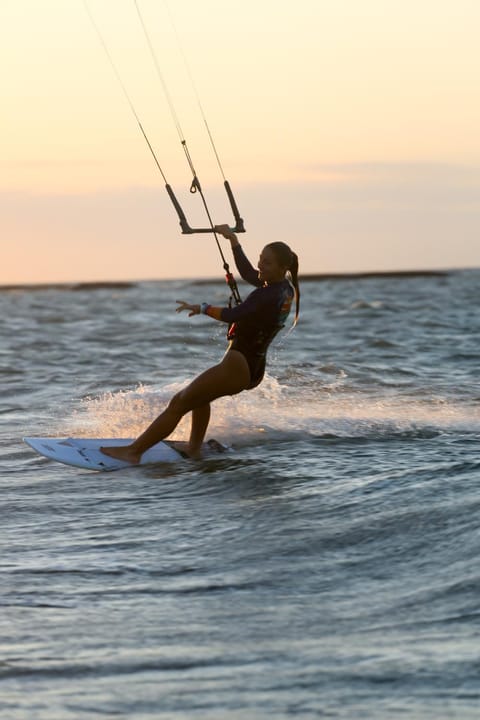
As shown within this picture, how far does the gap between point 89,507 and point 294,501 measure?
1.39 metres

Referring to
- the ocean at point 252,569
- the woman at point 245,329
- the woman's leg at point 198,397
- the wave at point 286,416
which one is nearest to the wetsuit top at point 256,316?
the woman at point 245,329

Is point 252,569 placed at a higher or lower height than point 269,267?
lower

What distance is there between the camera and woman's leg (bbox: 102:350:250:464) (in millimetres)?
9633

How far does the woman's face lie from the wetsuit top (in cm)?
7

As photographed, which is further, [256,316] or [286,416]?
[286,416]

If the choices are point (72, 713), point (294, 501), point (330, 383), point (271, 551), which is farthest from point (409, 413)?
point (72, 713)

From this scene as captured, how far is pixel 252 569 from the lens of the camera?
Result: 6465mm

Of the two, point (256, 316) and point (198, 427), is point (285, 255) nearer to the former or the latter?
point (256, 316)

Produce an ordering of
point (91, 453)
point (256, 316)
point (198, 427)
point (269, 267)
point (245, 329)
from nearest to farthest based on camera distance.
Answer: point (269, 267)
point (256, 316)
point (245, 329)
point (91, 453)
point (198, 427)

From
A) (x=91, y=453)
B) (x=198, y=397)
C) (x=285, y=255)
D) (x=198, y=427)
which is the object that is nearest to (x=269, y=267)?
(x=285, y=255)

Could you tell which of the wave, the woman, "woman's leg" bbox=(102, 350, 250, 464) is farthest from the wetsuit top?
the wave

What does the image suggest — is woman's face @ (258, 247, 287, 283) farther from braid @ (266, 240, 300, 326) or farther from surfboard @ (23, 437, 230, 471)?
surfboard @ (23, 437, 230, 471)

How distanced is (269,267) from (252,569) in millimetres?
3387

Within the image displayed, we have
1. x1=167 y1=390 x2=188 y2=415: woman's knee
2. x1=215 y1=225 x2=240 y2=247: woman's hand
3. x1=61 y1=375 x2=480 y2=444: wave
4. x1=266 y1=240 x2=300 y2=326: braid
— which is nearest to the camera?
x1=266 y1=240 x2=300 y2=326: braid
